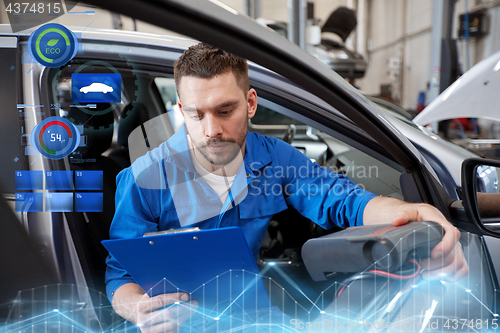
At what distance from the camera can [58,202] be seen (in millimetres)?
711

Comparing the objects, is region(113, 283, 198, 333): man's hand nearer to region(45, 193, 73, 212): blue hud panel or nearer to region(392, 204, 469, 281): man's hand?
region(45, 193, 73, 212): blue hud panel

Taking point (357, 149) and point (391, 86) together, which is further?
point (391, 86)

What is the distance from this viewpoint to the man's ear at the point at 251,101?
0.99 metres

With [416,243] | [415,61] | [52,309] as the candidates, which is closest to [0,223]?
[52,309]

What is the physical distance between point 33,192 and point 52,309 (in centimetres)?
22

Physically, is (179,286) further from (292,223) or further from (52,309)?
(292,223)

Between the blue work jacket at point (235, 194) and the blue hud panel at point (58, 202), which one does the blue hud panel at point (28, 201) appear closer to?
the blue hud panel at point (58, 202)

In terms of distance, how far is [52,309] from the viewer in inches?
26.5

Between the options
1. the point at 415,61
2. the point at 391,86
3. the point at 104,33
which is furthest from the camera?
the point at 391,86

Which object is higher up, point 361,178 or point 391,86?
point 391,86

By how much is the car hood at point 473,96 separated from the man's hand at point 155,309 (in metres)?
1.04
